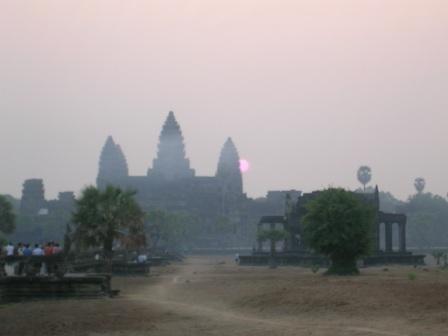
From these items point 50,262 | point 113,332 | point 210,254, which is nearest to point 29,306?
point 50,262

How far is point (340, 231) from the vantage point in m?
52.5

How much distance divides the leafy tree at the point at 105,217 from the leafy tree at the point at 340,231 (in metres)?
11.5

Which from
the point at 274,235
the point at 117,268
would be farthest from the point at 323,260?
the point at 117,268

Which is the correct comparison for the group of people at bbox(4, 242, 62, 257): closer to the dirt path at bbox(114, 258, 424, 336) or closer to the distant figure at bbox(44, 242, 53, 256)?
the distant figure at bbox(44, 242, 53, 256)

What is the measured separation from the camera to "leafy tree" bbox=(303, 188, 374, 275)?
52375 mm

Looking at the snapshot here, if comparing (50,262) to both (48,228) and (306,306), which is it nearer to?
(306,306)

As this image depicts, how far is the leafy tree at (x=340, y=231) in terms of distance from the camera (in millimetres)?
52375

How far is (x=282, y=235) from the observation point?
297ft

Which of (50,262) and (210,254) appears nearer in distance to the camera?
(50,262)

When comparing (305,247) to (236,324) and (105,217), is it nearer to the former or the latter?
(105,217)

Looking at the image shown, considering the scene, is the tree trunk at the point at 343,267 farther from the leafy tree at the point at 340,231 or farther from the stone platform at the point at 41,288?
the stone platform at the point at 41,288

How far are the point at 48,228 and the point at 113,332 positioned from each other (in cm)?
16999

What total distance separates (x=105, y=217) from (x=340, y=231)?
15042 millimetres

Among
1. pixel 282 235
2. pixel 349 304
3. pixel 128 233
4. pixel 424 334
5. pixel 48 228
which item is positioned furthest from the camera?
pixel 48 228
